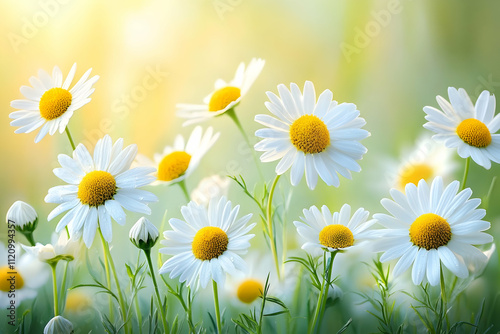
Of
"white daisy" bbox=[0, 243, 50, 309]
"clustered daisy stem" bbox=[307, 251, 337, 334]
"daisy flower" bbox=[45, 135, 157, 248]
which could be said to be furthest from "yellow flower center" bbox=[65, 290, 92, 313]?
"clustered daisy stem" bbox=[307, 251, 337, 334]

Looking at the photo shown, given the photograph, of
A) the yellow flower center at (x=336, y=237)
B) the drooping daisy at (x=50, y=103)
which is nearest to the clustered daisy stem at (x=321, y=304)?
the yellow flower center at (x=336, y=237)

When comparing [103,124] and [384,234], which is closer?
[384,234]

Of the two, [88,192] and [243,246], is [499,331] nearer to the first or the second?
[243,246]

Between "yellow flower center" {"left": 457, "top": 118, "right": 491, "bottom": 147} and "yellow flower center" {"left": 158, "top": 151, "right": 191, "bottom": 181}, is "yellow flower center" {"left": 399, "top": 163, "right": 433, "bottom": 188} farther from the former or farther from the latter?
"yellow flower center" {"left": 158, "top": 151, "right": 191, "bottom": 181}

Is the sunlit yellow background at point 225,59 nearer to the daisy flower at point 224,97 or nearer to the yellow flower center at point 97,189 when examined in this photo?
the daisy flower at point 224,97

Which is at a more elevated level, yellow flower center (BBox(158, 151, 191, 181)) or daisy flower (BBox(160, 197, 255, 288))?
yellow flower center (BBox(158, 151, 191, 181))

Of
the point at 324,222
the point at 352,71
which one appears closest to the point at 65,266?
the point at 324,222
